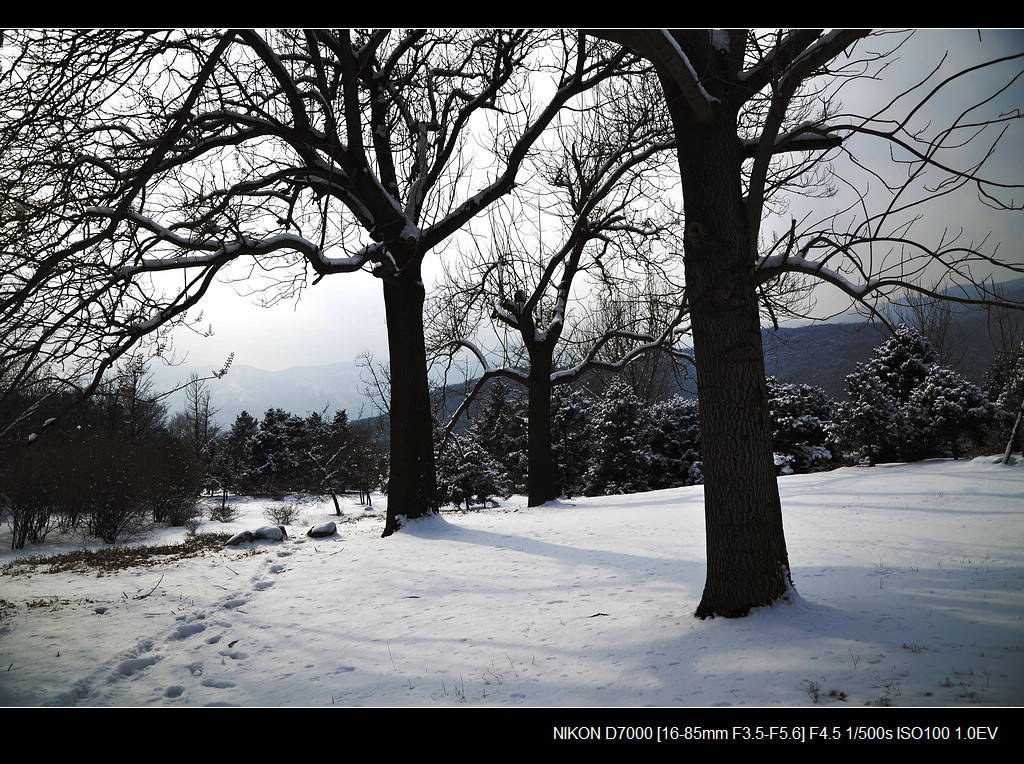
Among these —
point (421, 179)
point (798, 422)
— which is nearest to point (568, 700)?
point (421, 179)

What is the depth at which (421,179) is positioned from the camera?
8.13 metres

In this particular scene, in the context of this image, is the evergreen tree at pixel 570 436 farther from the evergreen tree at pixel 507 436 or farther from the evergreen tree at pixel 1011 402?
the evergreen tree at pixel 1011 402

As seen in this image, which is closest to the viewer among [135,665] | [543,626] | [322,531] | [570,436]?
[135,665]

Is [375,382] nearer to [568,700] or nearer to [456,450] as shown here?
[456,450]

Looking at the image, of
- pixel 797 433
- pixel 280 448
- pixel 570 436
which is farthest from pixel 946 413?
pixel 280 448

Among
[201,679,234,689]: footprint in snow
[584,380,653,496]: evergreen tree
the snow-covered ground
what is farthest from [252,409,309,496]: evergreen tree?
[201,679,234,689]: footprint in snow

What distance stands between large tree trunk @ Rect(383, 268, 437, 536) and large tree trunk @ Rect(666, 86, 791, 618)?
210 inches

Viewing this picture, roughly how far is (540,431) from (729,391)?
31.5ft

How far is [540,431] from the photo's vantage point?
13078 mm

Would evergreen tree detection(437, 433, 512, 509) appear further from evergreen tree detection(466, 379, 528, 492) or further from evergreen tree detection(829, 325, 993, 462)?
evergreen tree detection(829, 325, 993, 462)

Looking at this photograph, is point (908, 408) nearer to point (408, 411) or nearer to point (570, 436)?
point (408, 411)

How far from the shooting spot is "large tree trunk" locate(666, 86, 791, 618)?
11.5ft
